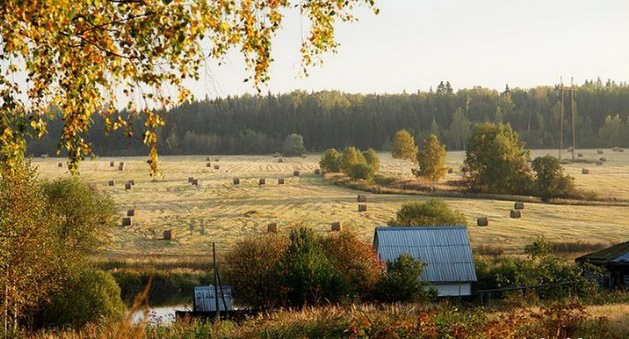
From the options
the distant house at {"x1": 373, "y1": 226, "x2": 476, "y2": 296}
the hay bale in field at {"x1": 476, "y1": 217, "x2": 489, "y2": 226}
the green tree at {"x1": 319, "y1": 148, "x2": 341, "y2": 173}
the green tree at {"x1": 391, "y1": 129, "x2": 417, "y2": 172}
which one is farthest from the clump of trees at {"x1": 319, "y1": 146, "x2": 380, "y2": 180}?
the distant house at {"x1": 373, "y1": 226, "x2": 476, "y2": 296}

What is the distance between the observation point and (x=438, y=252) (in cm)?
3600

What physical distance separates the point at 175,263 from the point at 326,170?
5256 centimetres

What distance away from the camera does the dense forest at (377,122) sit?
498ft

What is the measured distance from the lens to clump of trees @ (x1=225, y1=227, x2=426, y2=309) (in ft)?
97.2

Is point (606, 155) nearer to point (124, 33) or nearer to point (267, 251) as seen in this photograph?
point (267, 251)

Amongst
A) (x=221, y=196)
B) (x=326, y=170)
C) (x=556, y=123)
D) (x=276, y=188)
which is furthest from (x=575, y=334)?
(x=556, y=123)

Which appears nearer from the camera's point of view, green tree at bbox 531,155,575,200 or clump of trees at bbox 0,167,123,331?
clump of trees at bbox 0,167,123,331

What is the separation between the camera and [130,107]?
9.70 meters

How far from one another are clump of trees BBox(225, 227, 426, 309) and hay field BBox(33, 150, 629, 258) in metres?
12.6

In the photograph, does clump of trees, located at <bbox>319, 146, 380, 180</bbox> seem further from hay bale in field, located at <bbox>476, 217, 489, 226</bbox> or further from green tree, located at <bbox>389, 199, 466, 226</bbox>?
green tree, located at <bbox>389, 199, 466, 226</bbox>

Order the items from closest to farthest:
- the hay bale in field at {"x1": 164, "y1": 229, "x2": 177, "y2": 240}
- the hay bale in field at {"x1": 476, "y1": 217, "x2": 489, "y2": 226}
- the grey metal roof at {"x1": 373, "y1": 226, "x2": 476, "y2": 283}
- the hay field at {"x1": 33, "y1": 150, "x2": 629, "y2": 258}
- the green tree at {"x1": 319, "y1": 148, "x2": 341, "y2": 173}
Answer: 1. the grey metal roof at {"x1": 373, "y1": 226, "x2": 476, "y2": 283}
2. the hay field at {"x1": 33, "y1": 150, "x2": 629, "y2": 258}
3. the hay bale in field at {"x1": 164, "y1": 229, "x2": 177, "y2": 240}
4. the hay bale in field at {"x1": 476, "y1": 217, "x2": 489, "y2": 226}
5. the green tree at {"x1": 319, "y1": 148, "x2": 341, "y2": 173}

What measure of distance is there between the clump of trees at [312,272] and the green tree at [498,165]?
45.0 meters

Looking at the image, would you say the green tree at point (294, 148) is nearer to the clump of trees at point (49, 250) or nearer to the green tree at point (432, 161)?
the green tree at point (432, 161)

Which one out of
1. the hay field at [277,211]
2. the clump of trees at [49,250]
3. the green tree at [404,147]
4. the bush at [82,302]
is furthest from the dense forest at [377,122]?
the bush at [82,302]
